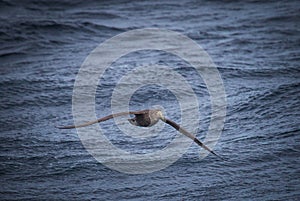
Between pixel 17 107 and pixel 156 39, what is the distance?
18.3 feet

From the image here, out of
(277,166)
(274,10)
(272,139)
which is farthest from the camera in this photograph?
(274,10)

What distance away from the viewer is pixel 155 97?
20.2 m

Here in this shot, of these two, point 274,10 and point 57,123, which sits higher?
point 274,10

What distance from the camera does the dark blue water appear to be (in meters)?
16.0

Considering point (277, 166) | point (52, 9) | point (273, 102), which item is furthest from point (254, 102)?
point (52, 9)

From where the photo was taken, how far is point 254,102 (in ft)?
64.4

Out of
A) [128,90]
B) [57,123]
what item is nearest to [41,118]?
[57,123]

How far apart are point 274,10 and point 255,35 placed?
2.08m

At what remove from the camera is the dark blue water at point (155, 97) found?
16.0 meters

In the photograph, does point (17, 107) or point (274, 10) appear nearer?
point (17, 107)

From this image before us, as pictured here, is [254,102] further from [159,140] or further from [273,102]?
[159,140]

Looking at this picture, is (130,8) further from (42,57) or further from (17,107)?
(17,107)

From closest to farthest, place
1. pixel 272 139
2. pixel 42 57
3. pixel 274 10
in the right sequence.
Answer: pixel 272 139 < pixel 42 57 < pixel 274 10

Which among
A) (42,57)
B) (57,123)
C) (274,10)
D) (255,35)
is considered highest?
(274,10)
